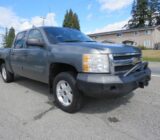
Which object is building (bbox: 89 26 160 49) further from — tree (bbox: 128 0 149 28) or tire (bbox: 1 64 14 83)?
tire (bbox: 1 64 14 83)

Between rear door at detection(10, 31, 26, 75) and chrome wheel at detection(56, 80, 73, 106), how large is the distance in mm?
1782

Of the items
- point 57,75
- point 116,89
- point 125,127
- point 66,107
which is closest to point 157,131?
point 125,127

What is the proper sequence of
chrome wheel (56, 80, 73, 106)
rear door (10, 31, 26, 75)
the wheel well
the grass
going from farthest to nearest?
1. the grass
2. rear door (10, 31, 26, 75)
3. the wheel well
4. chrome wheel (56, 80, 73, 106)

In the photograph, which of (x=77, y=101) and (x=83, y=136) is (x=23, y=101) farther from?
(x=83, y=136)

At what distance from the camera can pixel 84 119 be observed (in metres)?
3.83

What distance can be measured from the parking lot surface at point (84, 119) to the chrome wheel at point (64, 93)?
0.23 metres

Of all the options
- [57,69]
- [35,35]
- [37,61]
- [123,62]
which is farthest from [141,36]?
[123,62]

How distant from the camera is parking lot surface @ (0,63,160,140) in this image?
127 inches

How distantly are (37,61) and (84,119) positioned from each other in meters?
1.95

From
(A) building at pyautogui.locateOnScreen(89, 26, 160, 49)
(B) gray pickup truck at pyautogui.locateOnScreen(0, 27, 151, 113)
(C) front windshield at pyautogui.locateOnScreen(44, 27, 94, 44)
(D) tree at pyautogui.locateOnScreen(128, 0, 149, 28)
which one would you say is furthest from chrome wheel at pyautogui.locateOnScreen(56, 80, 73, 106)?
(D) tree at pyautogui.locateOnScreen(128, 0, 149, 28)

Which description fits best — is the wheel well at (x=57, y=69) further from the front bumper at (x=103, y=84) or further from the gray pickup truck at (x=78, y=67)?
the front bumper at (x=103, y=84)

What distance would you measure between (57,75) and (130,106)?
5.70 feet

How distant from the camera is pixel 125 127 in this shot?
3.45 meters

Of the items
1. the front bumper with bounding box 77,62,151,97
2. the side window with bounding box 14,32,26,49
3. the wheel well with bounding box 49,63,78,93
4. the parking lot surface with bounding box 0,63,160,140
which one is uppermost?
the side window with bounding box 14,32,26,49
